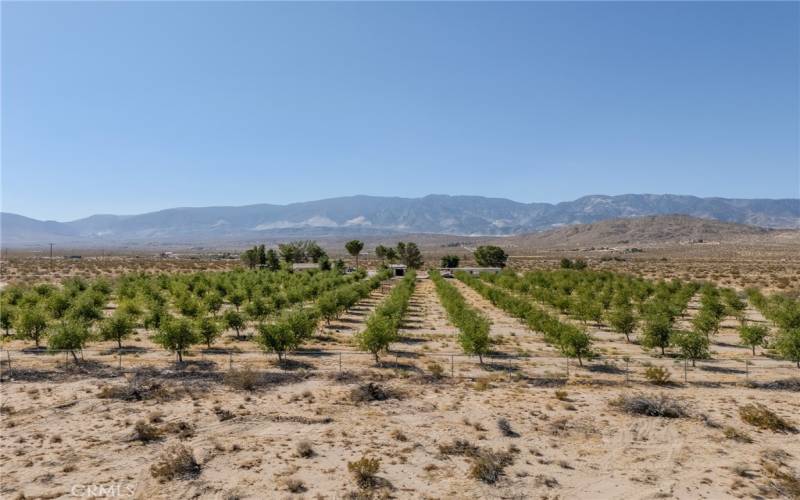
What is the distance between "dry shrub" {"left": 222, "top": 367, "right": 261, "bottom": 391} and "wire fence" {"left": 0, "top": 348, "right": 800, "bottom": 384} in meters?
2.70

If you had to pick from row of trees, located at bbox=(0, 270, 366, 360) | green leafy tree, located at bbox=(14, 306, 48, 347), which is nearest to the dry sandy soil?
row of trees, located at bbox=(0, 270, 366, 360)

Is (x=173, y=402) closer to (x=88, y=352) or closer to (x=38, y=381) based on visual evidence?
(x=38, y=381)

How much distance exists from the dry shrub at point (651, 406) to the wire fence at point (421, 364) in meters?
5.02

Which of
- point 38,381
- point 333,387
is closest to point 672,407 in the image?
point 333,387

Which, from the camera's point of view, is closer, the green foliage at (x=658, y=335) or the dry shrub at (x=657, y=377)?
the dry shrub at (x=657, y=377)

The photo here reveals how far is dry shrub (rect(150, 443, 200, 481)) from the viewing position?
1945 centimetres

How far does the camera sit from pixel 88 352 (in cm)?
3975

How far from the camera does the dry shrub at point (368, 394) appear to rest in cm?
Answer: 2855

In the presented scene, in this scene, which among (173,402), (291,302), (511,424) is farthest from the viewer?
(291,302)

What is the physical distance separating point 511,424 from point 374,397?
27.7 ft

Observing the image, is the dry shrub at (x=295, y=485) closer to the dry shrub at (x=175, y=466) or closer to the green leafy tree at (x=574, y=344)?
the dry shrub at (x=175, y=466)

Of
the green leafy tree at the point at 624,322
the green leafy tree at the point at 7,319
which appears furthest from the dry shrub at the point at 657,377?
the green leafy tree at the point at 7,319

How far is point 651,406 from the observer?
26656 mm

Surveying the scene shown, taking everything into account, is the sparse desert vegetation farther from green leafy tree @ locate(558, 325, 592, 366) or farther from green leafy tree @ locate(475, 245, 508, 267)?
green leafy tree @ locate(475, 245, 508, 267)
